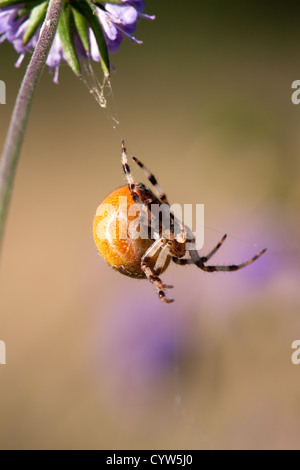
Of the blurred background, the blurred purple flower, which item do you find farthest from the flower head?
the blurred purple flower

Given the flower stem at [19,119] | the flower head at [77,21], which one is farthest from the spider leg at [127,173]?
the flower stem at [19,119]

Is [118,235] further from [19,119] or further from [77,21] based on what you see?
[19,119]

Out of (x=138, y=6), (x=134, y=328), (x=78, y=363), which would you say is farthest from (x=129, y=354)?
(x=138, y=6)

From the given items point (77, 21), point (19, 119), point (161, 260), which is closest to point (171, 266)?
point (161, 260)

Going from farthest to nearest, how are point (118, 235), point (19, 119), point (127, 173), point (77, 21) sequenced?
1. point (127, 173)
2. point (118, 235)
3. point (77, 21)
4. point (19, 119)

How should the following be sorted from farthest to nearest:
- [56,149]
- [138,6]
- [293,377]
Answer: [56,149]
[293,377]
[138,6]

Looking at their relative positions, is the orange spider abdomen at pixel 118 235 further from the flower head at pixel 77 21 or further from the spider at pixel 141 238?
the flower head at pixel 77 21

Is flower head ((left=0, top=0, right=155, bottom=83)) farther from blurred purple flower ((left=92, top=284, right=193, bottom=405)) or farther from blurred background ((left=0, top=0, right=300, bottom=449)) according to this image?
blurred purple flower ((left=92, top=284, right=193, bottom=405))

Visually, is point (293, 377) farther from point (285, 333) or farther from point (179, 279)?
point (179, 279)
